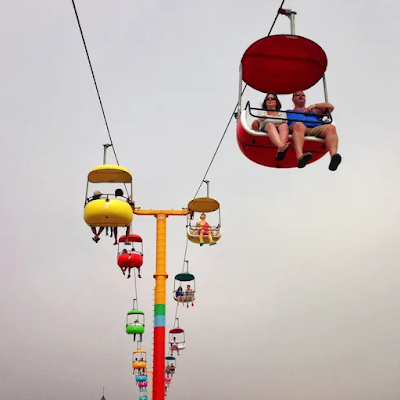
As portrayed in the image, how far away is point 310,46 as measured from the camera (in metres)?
6.65

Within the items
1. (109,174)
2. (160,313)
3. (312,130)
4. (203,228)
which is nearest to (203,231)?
(203,228)

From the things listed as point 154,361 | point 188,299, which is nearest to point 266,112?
point 154,361

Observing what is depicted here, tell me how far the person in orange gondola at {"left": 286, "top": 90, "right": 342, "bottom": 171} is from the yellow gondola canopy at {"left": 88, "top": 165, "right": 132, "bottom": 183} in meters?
4.84

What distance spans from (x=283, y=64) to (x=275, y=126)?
1344mm

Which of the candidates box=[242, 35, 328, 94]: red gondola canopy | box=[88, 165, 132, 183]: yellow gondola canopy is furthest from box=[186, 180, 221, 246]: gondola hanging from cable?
box=[242, 35, 328, 94]: red gondola canopy

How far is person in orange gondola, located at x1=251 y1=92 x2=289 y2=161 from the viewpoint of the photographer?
6.02 meters

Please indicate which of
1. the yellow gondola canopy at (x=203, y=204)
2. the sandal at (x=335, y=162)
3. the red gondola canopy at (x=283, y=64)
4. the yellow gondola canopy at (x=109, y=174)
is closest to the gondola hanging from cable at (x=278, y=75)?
the red gondola canopy at (x=283, y=64)

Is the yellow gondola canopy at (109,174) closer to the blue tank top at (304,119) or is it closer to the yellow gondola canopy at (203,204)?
the yellow gondola canopy at (203,204)

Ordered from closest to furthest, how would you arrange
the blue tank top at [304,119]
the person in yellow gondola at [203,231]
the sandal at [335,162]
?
the sandal at [335,162] → the blue tank top at [304,119] → the person in yellow gondola at [203,231]

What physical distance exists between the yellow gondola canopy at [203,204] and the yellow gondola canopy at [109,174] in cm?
454

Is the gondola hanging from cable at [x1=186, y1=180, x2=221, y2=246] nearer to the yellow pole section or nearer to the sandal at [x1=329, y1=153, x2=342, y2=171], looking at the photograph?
the yellow pole section

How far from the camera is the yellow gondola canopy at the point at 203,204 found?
53.0 ft

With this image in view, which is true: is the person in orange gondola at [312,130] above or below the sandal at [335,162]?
above

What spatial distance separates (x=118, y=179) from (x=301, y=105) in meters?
6.17
